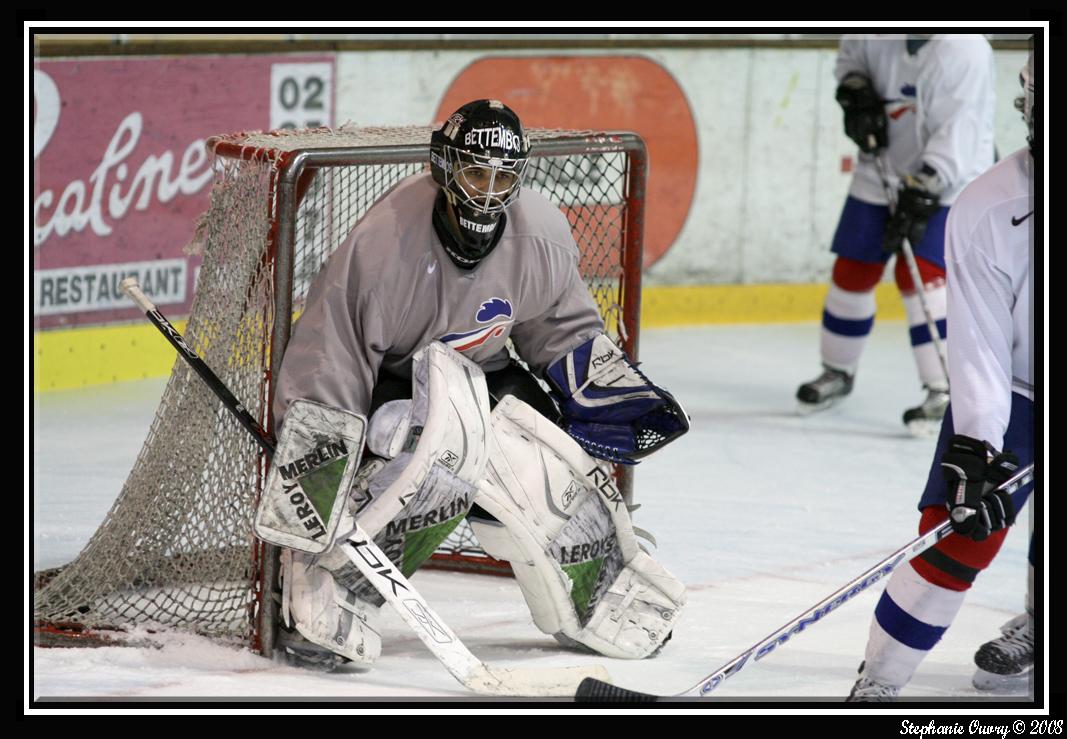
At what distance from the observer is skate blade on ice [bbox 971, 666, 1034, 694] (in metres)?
2.98

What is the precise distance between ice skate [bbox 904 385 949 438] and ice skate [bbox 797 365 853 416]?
301 mm

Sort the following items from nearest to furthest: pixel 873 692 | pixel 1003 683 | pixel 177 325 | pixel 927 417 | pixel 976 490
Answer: pixel 976 490 → pixel 873 692 → pixel 1003 683 → pixel 927 417 → pixel 177 325

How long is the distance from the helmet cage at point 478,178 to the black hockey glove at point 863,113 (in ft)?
8.25

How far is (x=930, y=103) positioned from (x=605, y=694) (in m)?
2.92

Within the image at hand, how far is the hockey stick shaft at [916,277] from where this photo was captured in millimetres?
5062

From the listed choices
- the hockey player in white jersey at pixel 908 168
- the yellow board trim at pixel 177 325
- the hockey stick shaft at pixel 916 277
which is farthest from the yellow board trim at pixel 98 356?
the hockey stick shaft at pixel 916 277

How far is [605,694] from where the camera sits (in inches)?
104

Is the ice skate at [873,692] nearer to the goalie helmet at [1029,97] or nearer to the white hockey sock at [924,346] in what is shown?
the goalie helmet at [1029,97]

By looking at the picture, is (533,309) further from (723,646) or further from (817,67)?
(817,67)

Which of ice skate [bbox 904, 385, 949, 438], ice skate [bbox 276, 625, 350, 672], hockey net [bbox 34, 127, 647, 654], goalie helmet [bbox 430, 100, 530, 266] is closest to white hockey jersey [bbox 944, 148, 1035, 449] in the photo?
goalie helmet [bbox 430, 100, 530, 266]

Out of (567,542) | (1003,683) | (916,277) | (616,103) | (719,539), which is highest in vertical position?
(616,103)

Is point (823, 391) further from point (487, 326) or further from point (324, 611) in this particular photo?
point (324, 611)

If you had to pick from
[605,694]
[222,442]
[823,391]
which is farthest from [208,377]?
[823,391]
